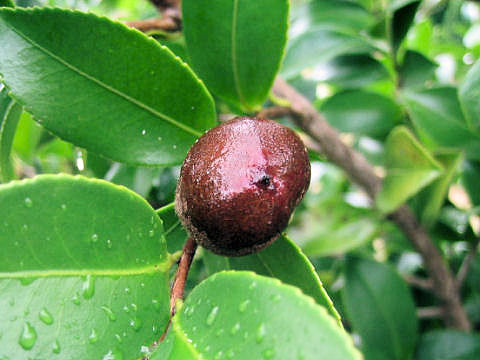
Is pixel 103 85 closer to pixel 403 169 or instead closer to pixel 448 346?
pixel 403 169

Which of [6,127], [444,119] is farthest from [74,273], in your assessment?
[444,119]

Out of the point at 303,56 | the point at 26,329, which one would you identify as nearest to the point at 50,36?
the point at 26,329

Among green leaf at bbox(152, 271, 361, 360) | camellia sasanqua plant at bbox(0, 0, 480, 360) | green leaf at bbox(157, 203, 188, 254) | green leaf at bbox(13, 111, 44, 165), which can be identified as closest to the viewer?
green leaf at bbox(152, 271, 361, 360)

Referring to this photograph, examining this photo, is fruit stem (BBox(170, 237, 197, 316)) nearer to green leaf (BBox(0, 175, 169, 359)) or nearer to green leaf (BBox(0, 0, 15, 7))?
green leaf (BBox(0, 175, 169, 359))

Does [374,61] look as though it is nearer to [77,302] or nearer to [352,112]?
[352,112]

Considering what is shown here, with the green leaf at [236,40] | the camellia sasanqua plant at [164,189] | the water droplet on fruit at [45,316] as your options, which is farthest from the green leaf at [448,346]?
the water droplet on fruit at [45,316]

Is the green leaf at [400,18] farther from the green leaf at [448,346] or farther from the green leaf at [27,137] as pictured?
the green leaf at [27,137]

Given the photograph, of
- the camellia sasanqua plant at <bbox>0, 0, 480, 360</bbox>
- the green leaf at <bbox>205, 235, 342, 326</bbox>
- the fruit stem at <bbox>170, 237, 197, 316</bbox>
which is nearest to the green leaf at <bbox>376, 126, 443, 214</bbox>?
the camellia sasanqua plant at <bbox>0, 0, 480, 360</bbox>
